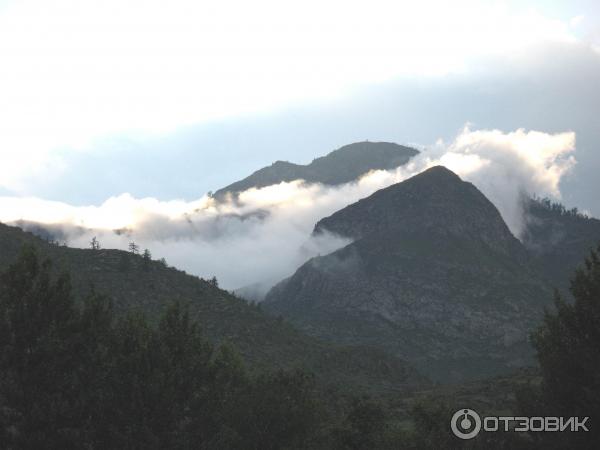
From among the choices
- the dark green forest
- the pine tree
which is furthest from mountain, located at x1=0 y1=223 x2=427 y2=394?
the pine tree

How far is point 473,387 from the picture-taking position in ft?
429

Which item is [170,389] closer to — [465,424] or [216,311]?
[465,424]

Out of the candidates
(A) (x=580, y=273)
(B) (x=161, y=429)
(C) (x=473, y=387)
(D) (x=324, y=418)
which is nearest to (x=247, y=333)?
(C) (x=473, y=387)

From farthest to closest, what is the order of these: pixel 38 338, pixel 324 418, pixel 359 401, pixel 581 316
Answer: pixel 324 418 < pixel 359 401 < pixel 38 338 < pixel 581 316

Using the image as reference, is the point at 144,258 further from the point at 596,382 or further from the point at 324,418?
the point at 596,382

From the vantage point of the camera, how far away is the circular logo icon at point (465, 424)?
129 feet

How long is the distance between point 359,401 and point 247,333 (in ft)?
318

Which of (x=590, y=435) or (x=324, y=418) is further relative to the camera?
(x=324, y=418)

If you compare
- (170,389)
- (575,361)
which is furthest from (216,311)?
(575,361)

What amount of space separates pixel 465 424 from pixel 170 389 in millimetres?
19805

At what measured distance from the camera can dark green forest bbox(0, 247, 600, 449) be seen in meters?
36.9

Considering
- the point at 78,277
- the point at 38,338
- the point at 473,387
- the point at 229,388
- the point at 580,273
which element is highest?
the point at 78,277

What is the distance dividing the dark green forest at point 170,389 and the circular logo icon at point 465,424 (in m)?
0.59

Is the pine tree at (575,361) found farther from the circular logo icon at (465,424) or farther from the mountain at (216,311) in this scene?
the mountain at (216,311)
